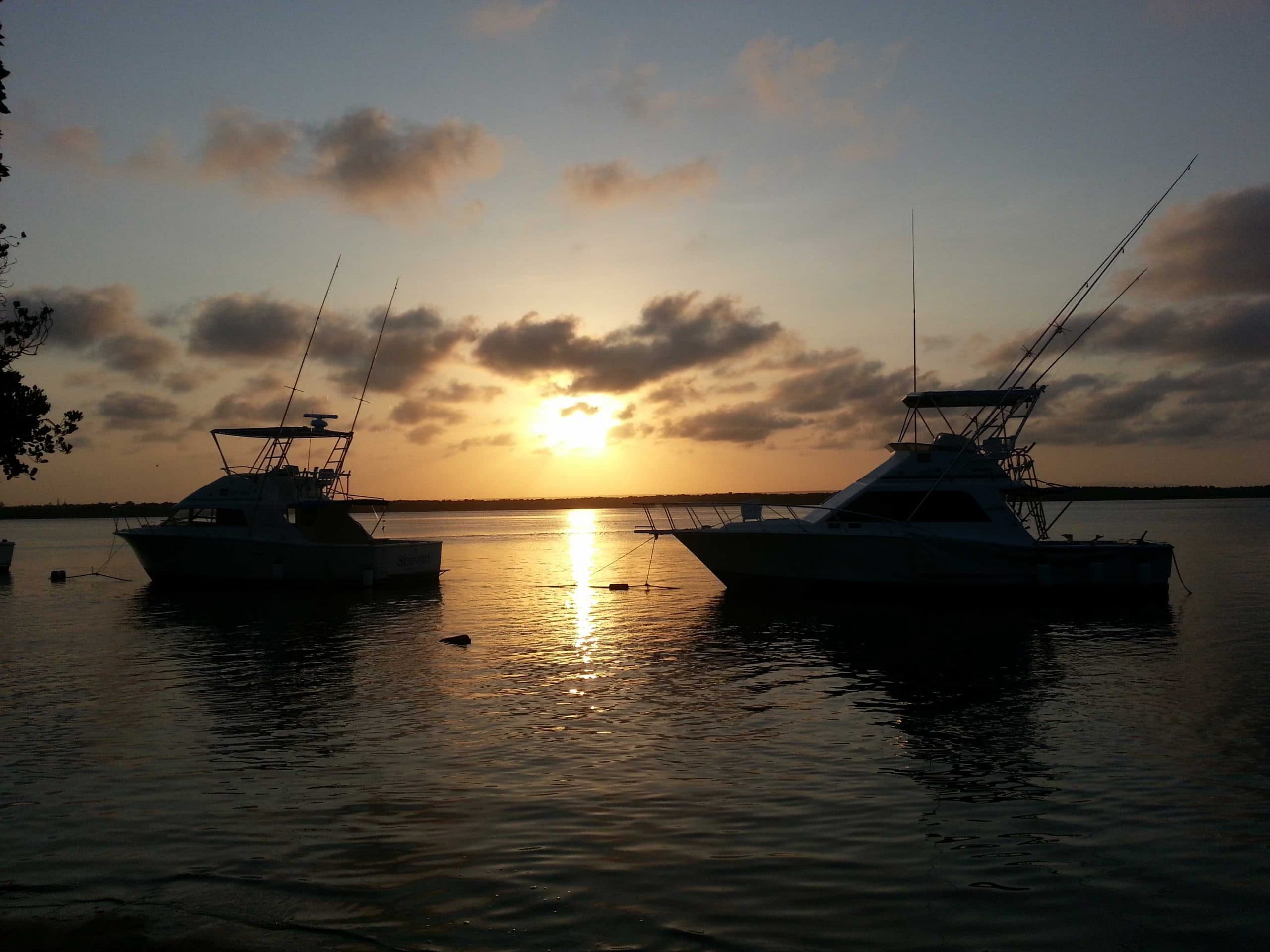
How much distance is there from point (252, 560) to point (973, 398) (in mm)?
24623

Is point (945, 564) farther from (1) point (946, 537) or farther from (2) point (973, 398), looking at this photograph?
(2) point (973, 398)

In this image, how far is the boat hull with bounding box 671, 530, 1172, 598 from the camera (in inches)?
1076

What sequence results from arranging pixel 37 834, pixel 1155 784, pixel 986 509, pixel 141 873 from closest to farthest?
pixel 141 873, pixel 37 834, pixel 1155 784, pixel 986 509

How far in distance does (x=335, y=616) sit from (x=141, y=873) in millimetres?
21102

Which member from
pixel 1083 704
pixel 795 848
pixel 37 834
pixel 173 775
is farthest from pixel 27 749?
pixel 1083 704

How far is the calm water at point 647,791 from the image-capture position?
6730mm

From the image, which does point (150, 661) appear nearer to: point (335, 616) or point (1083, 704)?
point (335, 616)

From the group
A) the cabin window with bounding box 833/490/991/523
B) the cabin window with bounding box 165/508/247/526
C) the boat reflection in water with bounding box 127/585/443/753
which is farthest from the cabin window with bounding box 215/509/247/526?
the cabin window with bounding box 833/490/991/523

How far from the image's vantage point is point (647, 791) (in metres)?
9.85

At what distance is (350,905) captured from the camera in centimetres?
685

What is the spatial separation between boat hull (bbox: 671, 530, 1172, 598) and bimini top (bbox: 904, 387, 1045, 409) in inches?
169

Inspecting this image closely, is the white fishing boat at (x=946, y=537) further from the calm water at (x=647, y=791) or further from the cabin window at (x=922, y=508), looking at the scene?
the calm water at (x=647, y=791)

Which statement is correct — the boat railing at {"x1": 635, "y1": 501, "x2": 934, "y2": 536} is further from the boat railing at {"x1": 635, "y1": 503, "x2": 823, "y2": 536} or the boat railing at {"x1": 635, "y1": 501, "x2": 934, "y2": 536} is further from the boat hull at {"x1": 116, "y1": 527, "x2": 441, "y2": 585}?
the boat hull at {"x1": 116, "y1": 527, "x2": 441, "y2": 585}

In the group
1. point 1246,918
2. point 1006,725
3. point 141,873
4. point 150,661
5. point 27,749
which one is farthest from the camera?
point 150,661
